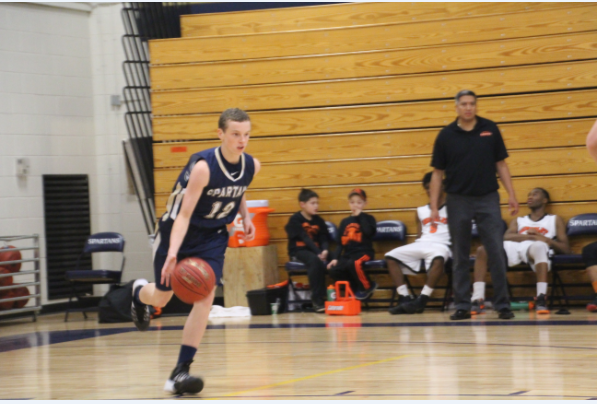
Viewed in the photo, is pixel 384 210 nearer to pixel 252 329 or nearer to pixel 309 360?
pixel 252 329

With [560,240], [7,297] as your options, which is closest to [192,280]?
[560,240]

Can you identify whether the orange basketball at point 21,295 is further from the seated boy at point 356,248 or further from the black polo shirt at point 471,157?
the black polo shirt at point 471,157

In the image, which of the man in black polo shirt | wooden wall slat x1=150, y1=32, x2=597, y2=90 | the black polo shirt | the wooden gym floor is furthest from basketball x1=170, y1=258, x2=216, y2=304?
wooden wall slat x1=150, y1=32, x2=597, y2=90

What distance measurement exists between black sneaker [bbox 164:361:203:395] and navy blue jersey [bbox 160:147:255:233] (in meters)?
0.68

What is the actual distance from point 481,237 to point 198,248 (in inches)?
135

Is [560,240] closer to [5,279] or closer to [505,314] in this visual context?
[505,314]

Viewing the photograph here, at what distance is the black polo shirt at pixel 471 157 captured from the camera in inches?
257

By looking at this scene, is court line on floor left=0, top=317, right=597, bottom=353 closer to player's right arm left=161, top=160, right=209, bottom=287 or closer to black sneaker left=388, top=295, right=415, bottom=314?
black sneaker left=388, top=295, right=415, bottom=314

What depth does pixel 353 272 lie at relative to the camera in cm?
773

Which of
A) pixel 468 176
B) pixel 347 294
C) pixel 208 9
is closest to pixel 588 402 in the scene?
pixel 468 176

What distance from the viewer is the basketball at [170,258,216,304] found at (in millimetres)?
3617

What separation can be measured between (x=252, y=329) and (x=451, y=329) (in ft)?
5.66

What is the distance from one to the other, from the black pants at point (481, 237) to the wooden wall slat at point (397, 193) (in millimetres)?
1286

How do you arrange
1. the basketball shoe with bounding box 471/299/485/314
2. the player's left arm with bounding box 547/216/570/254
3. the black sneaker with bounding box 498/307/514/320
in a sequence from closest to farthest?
1. the black sneaker with bounding box 498/307/514/320
2. the basketball shoe with bounding box 471/299/485/314
3. the player's left arm with bounding box 547/216/570/254
